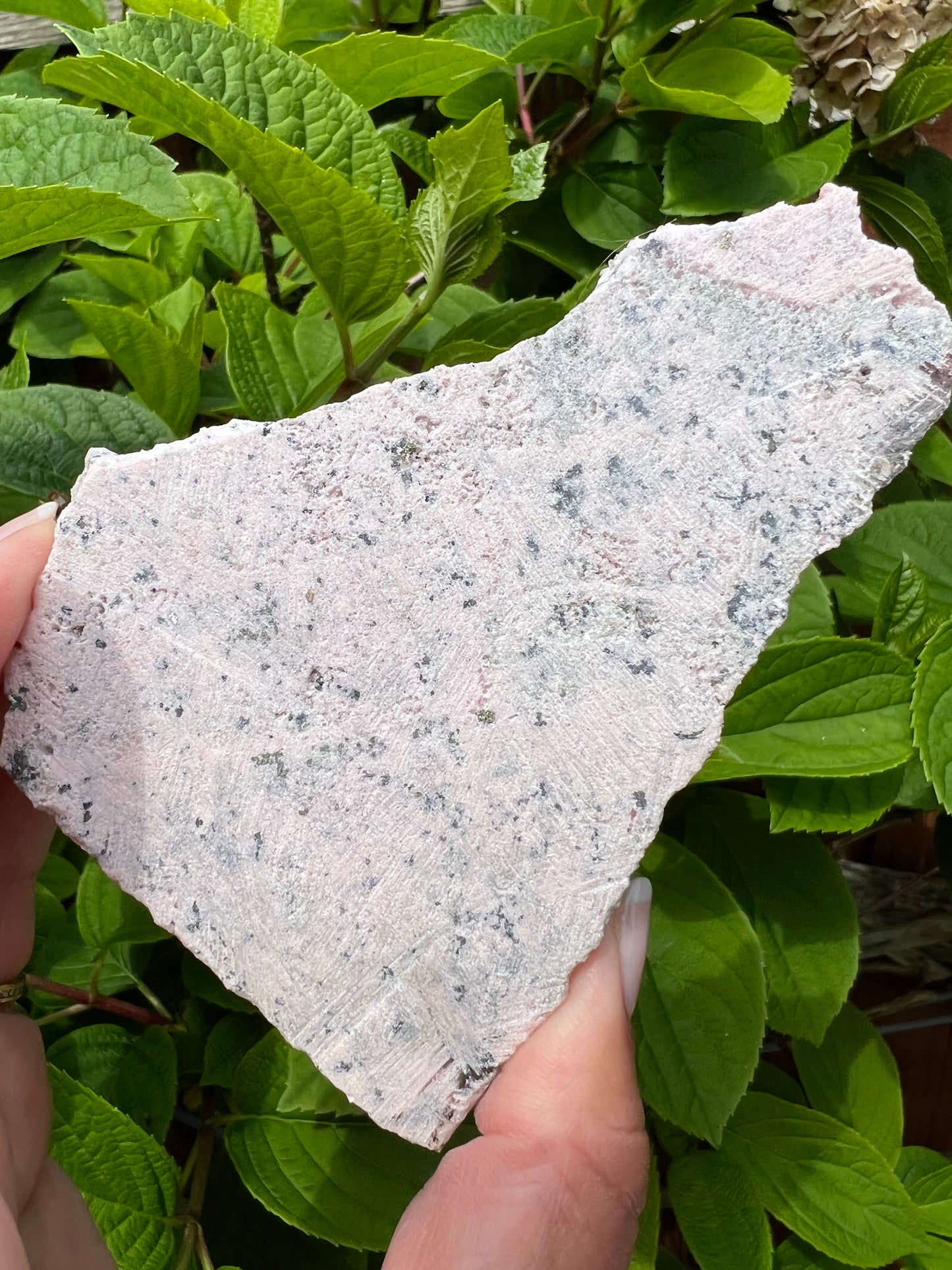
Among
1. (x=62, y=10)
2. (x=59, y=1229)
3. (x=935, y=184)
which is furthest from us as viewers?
(x=935, y=184)

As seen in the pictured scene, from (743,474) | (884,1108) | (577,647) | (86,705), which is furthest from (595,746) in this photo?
(884,1108)

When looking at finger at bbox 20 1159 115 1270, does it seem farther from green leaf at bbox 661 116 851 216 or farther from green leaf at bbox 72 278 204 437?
green leaf at bbox 661 116 851 216

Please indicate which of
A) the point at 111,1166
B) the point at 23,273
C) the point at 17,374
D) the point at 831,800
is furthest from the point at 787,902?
the point at 23,273

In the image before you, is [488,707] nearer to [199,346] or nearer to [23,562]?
[23,562]

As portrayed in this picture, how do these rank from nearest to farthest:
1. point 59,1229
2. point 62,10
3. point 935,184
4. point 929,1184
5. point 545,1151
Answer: point 545,1151, point 59,1229, point 62,10, point 929,1184, point 935,184

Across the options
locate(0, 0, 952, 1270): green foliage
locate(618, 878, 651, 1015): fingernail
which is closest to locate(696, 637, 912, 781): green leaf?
locate(0, 0, 952, 1270): green foliage

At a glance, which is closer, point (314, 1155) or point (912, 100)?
point (314, 1155)

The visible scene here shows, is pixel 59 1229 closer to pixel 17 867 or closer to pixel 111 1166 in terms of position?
pixel 111 1166
